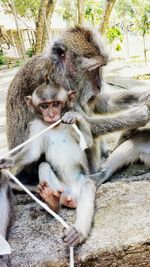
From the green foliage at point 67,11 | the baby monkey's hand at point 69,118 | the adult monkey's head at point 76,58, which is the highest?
the adult monkey's head at point 76,58

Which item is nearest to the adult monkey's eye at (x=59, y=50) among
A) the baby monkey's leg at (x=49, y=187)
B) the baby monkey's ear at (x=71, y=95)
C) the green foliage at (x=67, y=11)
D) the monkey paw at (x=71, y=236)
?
the baby monkey's ear at (x=71, y=95)

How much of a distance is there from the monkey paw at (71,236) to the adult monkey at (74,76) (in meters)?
1.10

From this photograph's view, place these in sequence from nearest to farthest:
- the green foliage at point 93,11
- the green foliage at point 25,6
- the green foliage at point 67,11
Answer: the green foliage at point 93,11 → the green foliage at point 25,6 → the green foliage at point 67,11

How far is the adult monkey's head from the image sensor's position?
324cm

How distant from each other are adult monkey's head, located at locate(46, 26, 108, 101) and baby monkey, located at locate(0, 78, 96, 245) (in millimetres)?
174

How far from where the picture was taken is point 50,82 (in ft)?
10.1

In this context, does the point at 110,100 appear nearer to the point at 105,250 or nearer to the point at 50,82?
the point at 50,82

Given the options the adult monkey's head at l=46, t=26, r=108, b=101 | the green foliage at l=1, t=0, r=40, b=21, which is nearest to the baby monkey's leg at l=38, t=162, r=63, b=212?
the adult monkey's head at l=46, t=26, r=108, b=101

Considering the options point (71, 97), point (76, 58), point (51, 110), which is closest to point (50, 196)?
point (51, 110)

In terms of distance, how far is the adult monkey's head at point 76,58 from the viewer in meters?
3.24

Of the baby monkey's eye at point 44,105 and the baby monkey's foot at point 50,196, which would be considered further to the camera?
the baby monkey's eye at point 44,105

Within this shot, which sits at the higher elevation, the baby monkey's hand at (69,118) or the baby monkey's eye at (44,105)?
the baby monkey's eye at (44,105)

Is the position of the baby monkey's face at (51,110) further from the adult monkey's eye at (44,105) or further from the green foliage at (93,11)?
the green foliage at (93,11)

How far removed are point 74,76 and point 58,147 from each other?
616 millimetres
